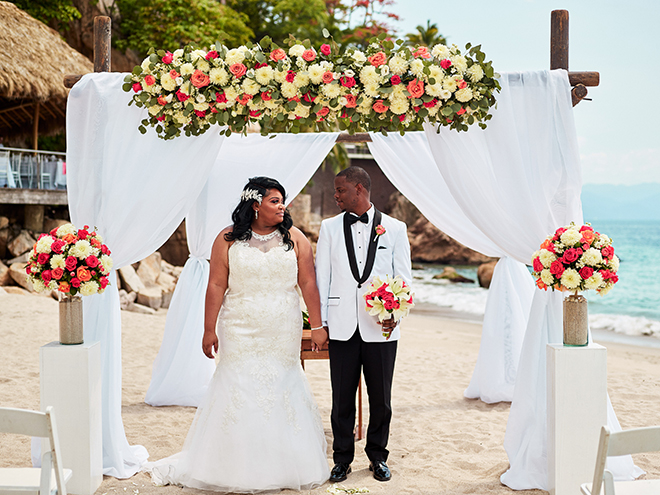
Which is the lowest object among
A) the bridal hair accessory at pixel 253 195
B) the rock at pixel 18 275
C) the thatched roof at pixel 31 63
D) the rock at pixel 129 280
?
the rock at pixel 129 280

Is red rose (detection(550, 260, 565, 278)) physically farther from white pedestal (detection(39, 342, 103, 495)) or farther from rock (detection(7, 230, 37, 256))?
rock (detection(7, 230, 37, 256))

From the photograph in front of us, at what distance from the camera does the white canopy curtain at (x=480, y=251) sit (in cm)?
575

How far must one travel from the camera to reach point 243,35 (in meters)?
19.6

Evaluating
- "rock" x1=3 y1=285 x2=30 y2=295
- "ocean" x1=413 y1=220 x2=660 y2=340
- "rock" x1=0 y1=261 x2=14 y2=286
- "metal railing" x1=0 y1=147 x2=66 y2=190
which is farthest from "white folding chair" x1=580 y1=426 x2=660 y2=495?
"metal railing" x1=0 y1=147 x2=66 y2=190

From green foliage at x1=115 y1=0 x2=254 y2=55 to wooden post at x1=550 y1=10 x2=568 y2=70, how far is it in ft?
47.2

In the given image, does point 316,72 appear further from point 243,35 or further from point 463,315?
point 243,35

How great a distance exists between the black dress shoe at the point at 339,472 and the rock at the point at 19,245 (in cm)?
1111

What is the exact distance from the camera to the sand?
13.0ft

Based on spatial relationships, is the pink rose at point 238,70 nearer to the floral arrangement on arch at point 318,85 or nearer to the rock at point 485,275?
the floral arrangement on arch at point 318,85

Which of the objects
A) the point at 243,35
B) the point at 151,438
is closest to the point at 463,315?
the point at 243,35

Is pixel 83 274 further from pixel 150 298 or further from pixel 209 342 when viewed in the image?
pixel 150 298

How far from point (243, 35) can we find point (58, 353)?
17816mm

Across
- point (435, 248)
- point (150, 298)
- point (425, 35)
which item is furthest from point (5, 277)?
point (425, 35)

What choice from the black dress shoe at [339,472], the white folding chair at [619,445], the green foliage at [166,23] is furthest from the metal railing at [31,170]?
the white folding chair at [619,445]
